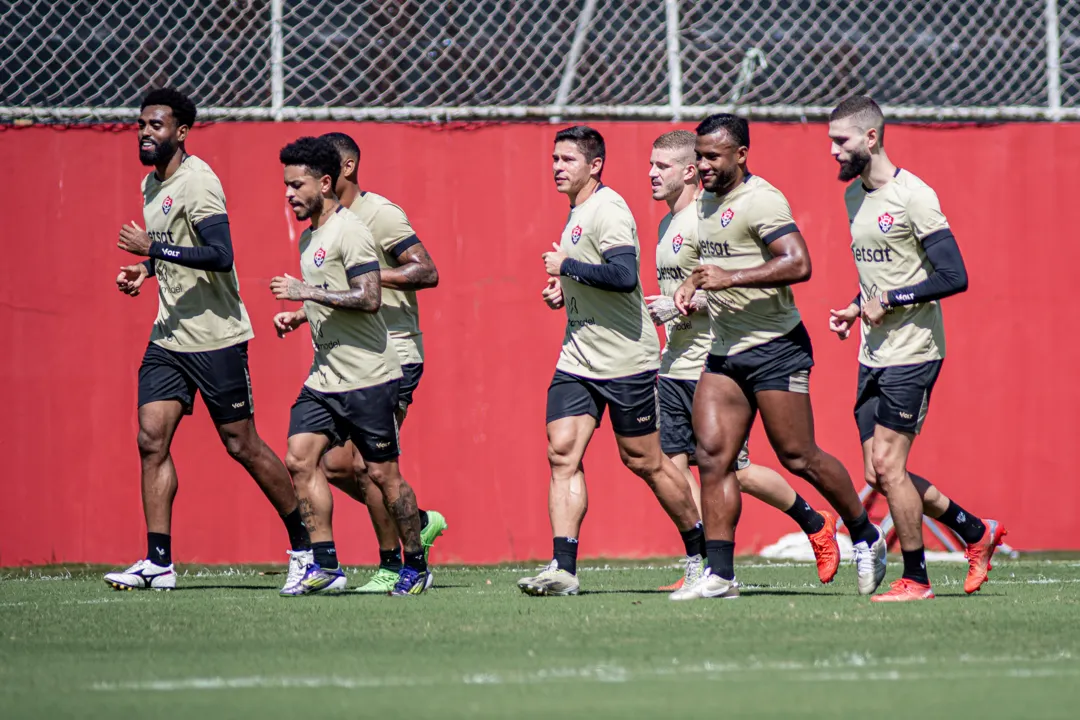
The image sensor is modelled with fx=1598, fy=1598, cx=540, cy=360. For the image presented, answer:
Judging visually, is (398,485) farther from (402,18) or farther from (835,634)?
(402,18)

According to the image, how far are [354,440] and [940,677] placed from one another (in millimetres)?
3840

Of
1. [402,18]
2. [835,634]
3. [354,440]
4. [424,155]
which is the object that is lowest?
[835,634]

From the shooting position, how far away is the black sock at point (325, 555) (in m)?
8.11

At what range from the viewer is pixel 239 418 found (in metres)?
8.54

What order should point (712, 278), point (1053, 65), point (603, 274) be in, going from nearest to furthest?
point (712, 278) < point (603, 274) < point (1053, 65)

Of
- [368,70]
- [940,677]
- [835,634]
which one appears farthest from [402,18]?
[940,677]

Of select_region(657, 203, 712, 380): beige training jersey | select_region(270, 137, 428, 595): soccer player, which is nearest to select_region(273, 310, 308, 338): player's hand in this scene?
select_region(270, 137, 428, 595): soccer player

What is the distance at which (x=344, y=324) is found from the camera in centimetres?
788

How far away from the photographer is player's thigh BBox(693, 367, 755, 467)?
7.27m

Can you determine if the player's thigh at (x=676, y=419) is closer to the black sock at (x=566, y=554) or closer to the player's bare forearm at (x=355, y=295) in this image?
the black sock at (x=566, y=554)

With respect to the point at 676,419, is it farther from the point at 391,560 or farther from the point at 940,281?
the point at 940,281

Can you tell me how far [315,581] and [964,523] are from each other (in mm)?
3222

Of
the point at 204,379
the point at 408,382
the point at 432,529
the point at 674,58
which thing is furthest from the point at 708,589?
the point at 674,58

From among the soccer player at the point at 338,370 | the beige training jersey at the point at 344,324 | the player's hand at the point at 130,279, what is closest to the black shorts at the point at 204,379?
the player's hand at the point at 130,279
